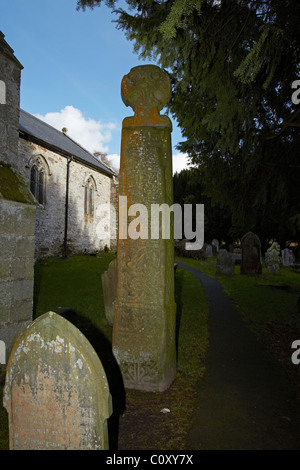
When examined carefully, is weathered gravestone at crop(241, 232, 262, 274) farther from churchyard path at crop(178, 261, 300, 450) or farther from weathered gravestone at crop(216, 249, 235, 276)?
churchyard path at crop(178, 261, 300, 450)

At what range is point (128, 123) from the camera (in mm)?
3682

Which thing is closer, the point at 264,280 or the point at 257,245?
the point at 264,280

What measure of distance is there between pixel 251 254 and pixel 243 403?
10.5 meters

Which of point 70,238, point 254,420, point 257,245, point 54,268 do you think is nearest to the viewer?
point 254,420

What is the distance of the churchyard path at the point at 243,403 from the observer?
2.47 m

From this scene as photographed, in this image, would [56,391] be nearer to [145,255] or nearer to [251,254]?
[145,255]

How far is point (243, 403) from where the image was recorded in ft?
A: 10.0

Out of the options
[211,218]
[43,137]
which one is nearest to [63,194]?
[43,137]

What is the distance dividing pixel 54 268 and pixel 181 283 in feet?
21.7

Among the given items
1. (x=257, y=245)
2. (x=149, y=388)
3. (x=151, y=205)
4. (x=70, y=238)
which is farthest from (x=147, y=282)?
(x=70, y=238)

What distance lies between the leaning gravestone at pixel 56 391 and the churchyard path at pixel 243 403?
45.2 inches

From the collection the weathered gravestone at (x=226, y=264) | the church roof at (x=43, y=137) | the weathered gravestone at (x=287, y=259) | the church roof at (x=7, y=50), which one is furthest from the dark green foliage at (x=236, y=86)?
the weathered gravestone at (x=287, y=259)

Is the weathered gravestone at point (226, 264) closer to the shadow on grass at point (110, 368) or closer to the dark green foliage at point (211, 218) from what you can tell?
the shadow on grass at point (110, 368)
